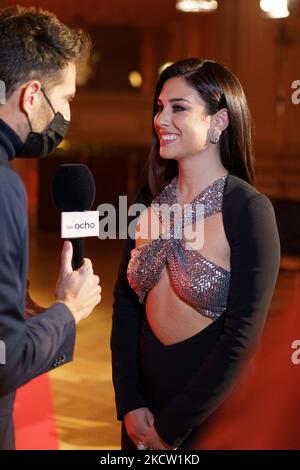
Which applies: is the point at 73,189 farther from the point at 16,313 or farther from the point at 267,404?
the point at 267,404

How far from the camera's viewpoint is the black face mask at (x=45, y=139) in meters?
1.37

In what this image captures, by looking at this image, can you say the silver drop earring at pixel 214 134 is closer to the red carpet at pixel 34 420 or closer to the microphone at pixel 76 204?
the microphone at pixel 76 204

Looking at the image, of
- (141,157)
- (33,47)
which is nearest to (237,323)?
(33,47)

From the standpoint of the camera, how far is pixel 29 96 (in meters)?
1.33

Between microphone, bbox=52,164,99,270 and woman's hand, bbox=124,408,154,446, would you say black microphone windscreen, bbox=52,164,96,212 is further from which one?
woman's hand, bbox=124,408,154,446

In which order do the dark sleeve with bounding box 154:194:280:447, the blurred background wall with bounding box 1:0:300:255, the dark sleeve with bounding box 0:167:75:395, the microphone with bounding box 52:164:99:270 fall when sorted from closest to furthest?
the dark sleeve with bounding box 0:167:75:395 → the microphone with bounding box 52:164:99:270 → the dark sleeve with bounding box 154:194:280:447 → the blurred background wall with bounding box 1:0:300:255

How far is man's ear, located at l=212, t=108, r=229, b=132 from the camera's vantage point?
176cm

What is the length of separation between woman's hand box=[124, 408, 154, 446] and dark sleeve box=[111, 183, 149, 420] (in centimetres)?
2

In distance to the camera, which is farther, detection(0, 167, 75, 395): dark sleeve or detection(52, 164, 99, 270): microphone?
detection(52, 164, 99, 270): microphone

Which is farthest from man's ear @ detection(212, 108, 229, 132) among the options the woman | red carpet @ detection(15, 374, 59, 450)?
red carpet @ detection(15, 374, 59, 450)

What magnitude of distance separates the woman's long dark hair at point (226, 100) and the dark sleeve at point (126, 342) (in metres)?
0.27

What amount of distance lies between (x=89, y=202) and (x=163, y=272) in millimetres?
315

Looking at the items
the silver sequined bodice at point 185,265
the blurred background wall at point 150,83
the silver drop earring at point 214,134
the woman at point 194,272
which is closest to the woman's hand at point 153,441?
the woman at point 194,272

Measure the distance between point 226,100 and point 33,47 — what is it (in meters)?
0.57
